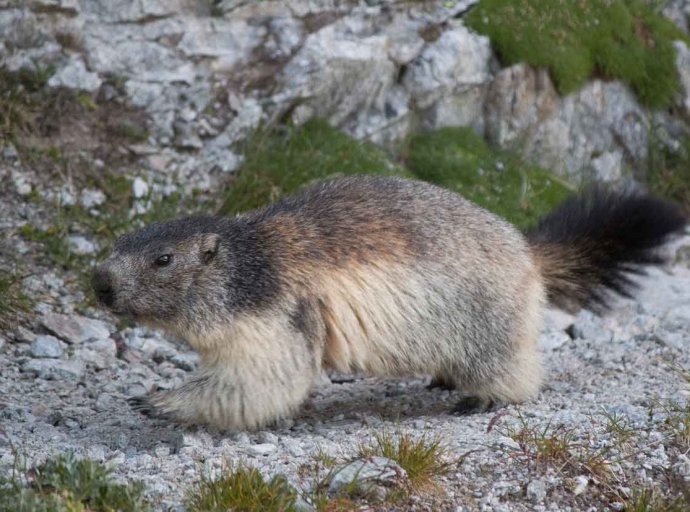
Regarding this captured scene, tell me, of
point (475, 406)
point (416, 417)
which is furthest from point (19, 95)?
point (475, 406)

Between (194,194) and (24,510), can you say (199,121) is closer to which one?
(194,194)

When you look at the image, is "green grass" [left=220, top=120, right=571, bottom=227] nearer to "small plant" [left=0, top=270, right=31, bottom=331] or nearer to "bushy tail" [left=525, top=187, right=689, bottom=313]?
"small plant" [left=0, top=270, right=31, bottom=331]

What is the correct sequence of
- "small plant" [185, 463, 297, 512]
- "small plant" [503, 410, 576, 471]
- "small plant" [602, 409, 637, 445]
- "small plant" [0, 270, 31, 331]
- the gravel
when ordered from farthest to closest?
"small plant" [0, 270, 31, 331], the gravel, "small plant" [602, 409, 637, 445], "small plant" [503, 410, 576, 471], "small plant" [185, 463, 297, 512]

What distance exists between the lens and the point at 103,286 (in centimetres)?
673

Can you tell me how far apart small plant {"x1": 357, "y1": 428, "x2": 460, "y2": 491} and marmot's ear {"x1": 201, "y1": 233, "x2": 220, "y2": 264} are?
6.35 ft

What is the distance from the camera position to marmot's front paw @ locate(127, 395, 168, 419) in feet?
22.7

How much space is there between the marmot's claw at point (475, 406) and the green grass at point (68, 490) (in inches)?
131

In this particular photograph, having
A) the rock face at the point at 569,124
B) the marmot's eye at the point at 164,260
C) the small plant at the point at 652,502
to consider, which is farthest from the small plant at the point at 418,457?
the rock face at the point at 569,124

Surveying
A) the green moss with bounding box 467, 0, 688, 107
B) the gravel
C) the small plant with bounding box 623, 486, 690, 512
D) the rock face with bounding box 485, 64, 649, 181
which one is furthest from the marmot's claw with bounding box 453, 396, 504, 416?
the green moss with bounding box 467, 0, 688, 107

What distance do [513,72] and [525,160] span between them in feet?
4.24

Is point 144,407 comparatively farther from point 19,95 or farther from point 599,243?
point 19,95

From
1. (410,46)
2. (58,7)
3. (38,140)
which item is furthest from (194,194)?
(410,46)

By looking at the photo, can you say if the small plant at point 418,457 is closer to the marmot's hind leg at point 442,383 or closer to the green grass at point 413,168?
the marmot's hind leg at point 442,383

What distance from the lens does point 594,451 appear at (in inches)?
244
